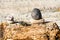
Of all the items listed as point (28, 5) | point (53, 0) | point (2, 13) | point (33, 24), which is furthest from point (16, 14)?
point (33, 24)

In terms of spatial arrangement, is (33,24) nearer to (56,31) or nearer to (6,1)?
(56,31)

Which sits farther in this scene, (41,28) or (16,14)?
(16,14)

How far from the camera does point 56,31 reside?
7.48 m

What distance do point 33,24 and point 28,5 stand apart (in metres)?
9.82

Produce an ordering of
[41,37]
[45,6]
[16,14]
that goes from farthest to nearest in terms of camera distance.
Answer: [45,6] < [16,14] < [41,37]

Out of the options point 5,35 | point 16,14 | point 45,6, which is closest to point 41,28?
point 5,35

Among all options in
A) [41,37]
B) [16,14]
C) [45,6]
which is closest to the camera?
[41,37]

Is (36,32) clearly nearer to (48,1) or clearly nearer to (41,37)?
(41,37)

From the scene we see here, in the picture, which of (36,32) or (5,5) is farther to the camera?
(5,5)

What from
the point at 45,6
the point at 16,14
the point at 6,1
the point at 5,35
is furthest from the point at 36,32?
the point at 6,1

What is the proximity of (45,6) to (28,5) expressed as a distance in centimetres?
97

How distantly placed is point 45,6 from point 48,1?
86 centimetres

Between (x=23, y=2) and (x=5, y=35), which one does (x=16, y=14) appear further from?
(x=5, y=35)

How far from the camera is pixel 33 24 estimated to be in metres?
7.71
